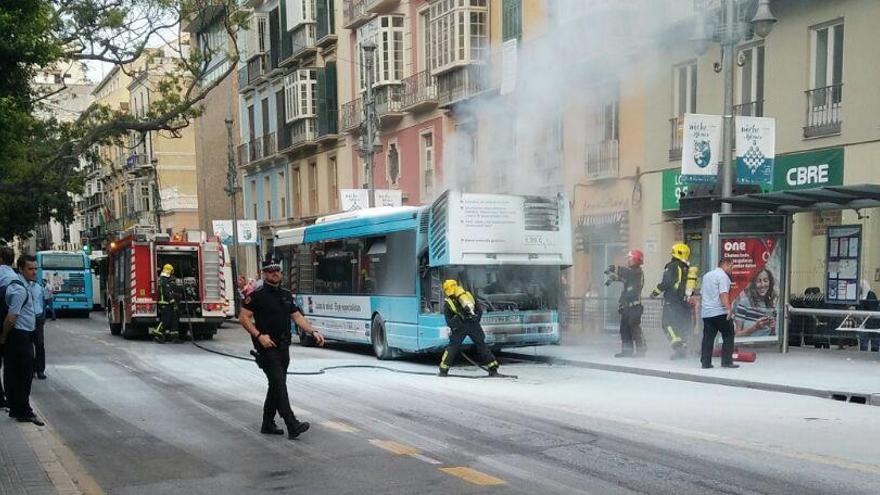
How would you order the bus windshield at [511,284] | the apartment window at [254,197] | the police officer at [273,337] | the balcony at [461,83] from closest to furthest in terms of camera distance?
1. the police officer at [273,337]
2. the bus windshield at [511,284]
3. the balcony at [461,83]
4. the apartment window at [254,197]

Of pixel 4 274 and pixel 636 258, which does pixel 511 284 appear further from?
pixel 4 274

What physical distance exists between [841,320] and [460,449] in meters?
10.4

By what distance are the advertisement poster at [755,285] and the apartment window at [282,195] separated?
30624 millimetres

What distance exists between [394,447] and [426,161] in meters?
22.7

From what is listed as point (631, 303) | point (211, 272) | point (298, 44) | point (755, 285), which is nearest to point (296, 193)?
point (298, 44)

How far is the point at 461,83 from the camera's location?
25844mm

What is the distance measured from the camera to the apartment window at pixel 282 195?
42.1 m

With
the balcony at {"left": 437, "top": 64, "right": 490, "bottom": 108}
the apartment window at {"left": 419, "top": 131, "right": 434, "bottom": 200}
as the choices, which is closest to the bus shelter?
the balcony at {"left": 437, "top": 64, "right": 490, "bottom": 108}

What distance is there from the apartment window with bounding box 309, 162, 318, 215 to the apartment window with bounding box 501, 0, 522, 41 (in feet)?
53.3

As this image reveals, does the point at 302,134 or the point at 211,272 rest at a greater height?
the point at 302,134

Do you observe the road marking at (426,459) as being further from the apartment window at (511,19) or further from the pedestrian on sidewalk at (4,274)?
the apartment window at (511,19)

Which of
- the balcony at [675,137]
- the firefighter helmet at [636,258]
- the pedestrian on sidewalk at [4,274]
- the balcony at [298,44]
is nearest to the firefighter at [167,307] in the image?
the firefighter helmet at [636,258]

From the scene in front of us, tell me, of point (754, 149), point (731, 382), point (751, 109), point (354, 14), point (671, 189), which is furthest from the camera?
point (354, 14)

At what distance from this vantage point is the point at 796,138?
17000mm
